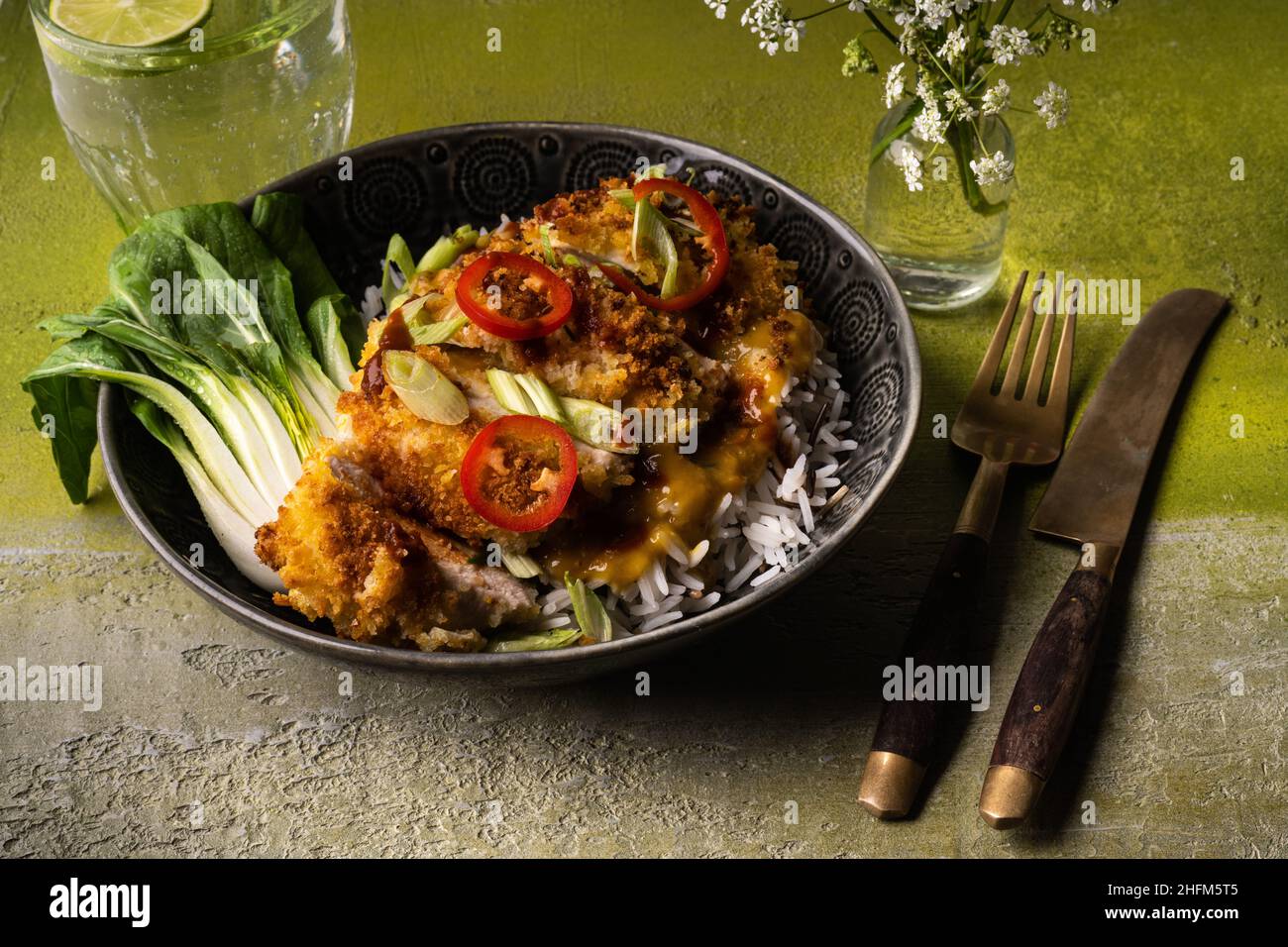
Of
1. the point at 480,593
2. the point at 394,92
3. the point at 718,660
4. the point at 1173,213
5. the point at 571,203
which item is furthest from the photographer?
the point at 394,92

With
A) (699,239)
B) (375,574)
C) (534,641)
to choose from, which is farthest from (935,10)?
(375,574)

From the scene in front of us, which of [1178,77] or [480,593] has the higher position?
[1178,77]

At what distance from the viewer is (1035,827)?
3.13 meters

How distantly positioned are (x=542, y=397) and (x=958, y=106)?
4.92 feet

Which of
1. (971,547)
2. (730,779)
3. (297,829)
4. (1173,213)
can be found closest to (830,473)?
(971,547)

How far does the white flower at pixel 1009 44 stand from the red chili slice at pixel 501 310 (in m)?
1.34

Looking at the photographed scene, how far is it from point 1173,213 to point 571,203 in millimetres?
2317

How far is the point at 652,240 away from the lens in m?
3.65

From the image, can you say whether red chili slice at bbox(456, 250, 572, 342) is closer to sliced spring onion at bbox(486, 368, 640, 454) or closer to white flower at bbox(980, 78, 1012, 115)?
sliced spring onion at bbox(486, 368, 640, 454)

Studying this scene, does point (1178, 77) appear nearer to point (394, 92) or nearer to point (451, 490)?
point (394, 92)

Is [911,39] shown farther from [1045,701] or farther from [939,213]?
[1045,701]

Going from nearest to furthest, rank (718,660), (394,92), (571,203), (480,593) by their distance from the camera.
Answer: (480,593)
(718,660)
(571,203)
(394,92)

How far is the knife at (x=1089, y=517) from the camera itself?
3082 mm

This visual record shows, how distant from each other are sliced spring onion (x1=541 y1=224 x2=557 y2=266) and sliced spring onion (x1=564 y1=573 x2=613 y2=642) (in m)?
0.96
